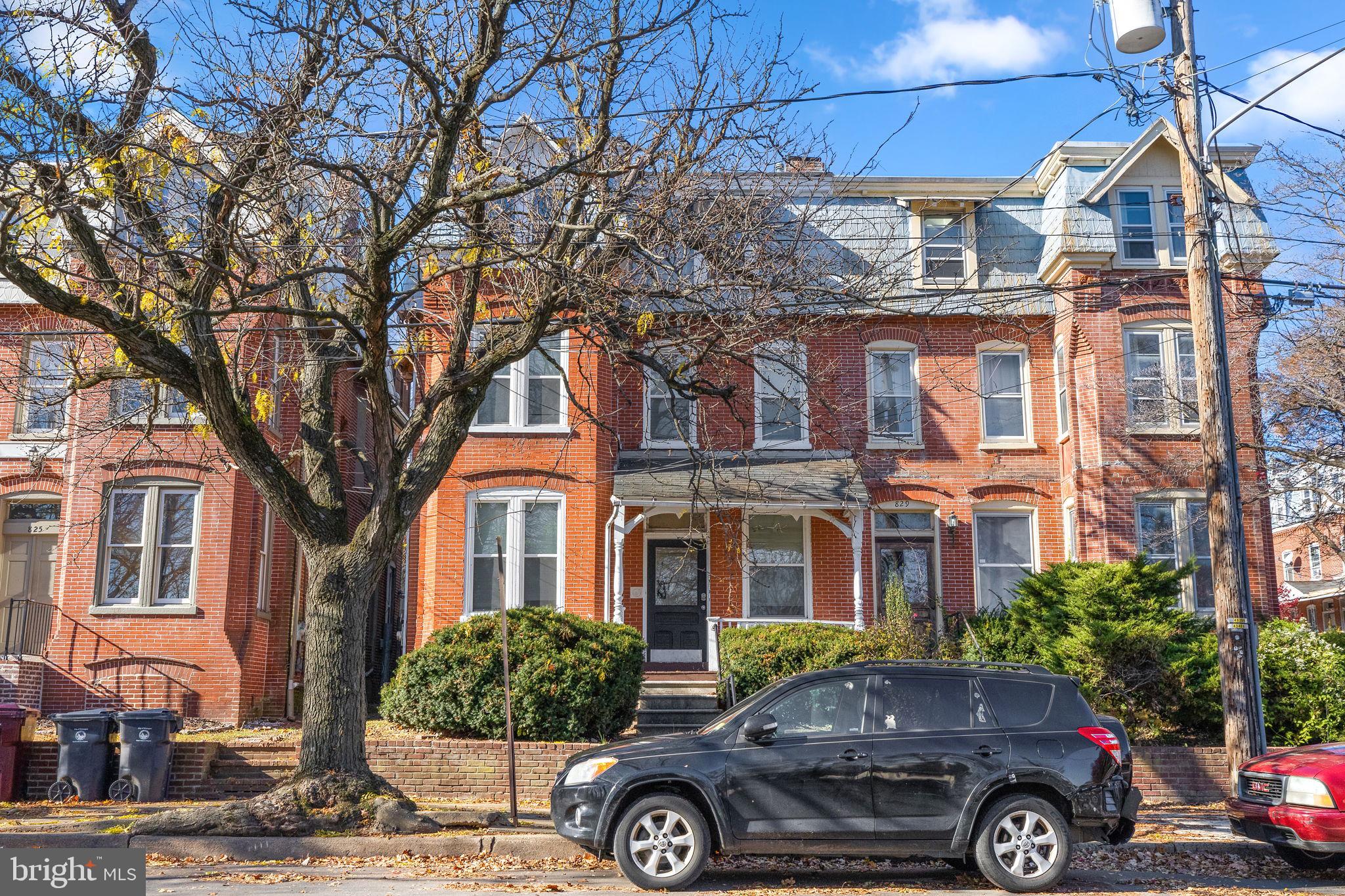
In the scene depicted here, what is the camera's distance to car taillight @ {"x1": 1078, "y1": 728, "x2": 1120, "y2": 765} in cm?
903

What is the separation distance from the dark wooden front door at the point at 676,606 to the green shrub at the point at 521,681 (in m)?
4.55

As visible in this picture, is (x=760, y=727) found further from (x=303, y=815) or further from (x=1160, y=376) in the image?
(x=1160, y=376)

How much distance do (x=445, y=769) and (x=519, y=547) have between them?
5466mm

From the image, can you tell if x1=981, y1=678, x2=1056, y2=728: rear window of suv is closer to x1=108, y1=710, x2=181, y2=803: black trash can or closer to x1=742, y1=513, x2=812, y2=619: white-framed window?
x1=108, y1=710, x2=181, y2=803: black trash can

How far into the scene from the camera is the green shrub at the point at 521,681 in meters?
14.1

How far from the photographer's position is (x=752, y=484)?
59.3ft

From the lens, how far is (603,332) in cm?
1166

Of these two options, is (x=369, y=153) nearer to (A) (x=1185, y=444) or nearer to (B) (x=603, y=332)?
(B) (x=603, y=332)

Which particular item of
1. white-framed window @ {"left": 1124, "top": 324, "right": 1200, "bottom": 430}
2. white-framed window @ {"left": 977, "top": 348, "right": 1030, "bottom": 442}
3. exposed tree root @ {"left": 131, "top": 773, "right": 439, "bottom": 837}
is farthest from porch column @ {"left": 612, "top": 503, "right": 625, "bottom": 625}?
white-framed window @ {"left": 1124, "top": 324, "right": 1200, "bottom": 430}

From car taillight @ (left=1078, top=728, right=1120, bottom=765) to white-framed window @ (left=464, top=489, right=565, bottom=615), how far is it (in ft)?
35.0

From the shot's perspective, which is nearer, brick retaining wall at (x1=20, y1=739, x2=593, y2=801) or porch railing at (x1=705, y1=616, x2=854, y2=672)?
brick retaining wall at (x1=20, y1=739, x2=593, y2=801)

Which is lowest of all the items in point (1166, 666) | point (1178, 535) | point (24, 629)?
point (1166, 666)

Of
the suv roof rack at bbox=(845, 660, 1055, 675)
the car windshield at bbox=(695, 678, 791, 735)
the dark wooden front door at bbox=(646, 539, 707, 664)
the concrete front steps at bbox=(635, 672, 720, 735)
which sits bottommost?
the concrete front steps at bbox=(635, 672, 720, 735)

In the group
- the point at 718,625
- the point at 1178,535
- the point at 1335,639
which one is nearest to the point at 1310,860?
the point at 1335,639
